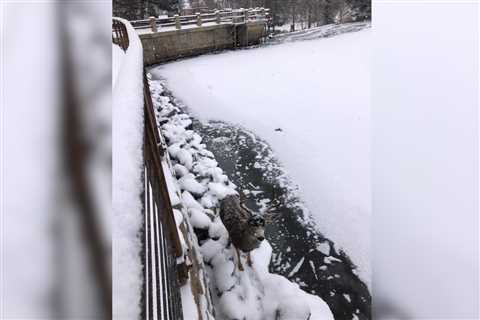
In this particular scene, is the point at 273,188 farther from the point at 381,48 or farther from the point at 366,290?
the point at 381,48

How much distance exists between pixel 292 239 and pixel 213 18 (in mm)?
14099

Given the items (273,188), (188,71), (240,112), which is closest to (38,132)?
(273,188)

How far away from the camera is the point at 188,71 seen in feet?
37.8

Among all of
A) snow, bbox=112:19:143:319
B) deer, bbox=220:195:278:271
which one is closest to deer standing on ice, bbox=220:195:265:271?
deer, bbox=220:195:278:271

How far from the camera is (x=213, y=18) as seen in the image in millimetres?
15750

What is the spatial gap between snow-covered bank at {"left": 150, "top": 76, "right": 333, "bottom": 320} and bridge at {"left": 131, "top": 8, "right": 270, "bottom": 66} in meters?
9.49

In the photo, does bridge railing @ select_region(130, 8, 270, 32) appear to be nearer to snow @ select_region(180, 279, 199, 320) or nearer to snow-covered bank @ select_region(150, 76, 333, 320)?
snow-covered bank @ select_region(150, 76, 333, 320)

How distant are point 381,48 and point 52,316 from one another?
61cm

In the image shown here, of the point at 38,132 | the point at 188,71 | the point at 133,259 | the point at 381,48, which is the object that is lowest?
the point at 133,259

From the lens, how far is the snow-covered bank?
2.79 meters

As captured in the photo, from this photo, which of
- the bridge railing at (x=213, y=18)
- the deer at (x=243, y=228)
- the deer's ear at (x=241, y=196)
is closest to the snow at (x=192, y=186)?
the deer's ear at (x=241, y=196)

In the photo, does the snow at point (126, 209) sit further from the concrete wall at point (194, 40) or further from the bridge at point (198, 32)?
the bridge at point (198, 32)

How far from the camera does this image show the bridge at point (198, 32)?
13434 mm

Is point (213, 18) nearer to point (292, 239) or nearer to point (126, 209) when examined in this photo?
point (292, 239)
